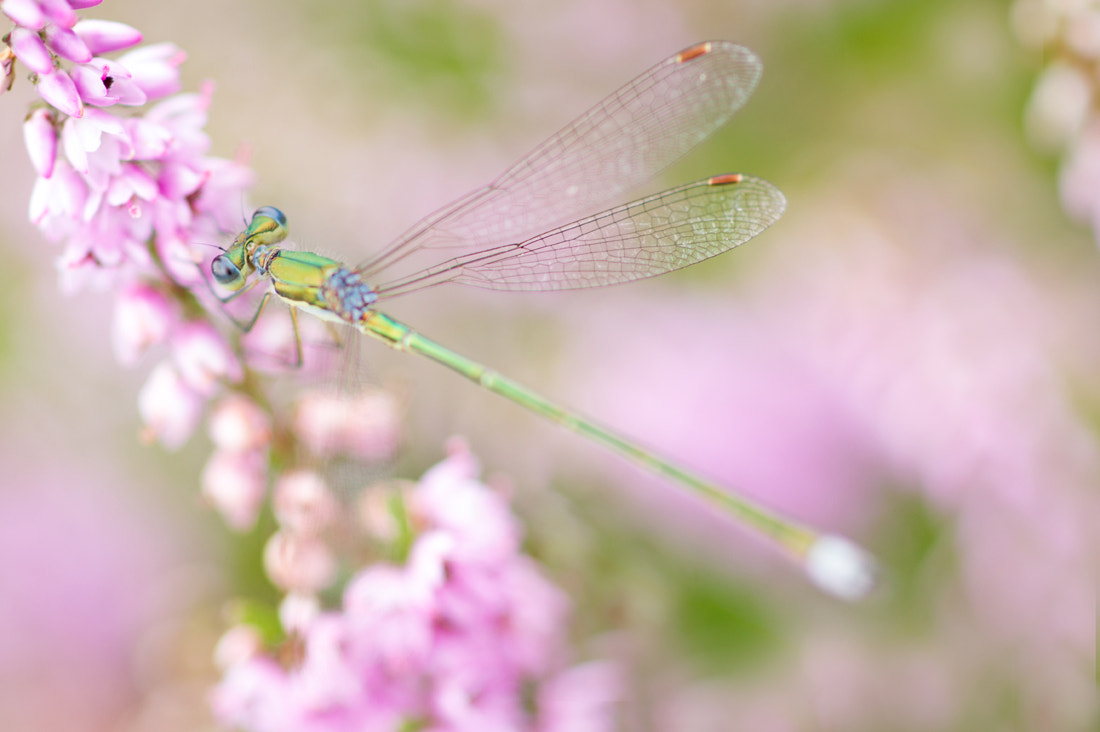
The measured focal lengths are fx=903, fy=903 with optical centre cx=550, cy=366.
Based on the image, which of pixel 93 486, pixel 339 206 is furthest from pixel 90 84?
pixel 93 486

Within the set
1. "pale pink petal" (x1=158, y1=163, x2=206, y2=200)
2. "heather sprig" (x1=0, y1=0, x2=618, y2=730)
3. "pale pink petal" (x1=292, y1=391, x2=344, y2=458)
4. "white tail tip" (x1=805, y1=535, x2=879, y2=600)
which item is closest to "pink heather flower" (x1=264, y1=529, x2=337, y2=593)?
"heather sprig" (x1=0, y1=0, x2=618, y2=730)

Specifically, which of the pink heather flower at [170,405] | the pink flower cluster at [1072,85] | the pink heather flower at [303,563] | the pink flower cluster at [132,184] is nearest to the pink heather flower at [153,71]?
the pink flower cluster at [132,184]

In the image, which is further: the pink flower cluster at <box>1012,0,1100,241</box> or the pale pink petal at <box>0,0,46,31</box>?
the pink flower cluster at <box>1012,0,1100,241</box>

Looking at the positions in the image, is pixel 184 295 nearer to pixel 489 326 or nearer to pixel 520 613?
pixel 520 613

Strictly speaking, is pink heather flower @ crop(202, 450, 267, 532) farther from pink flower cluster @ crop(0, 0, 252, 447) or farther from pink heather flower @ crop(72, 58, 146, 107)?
pink heather flower @ crop(72, 58, 146, 107)

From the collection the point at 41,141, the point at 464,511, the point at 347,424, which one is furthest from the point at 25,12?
the point at 464,511

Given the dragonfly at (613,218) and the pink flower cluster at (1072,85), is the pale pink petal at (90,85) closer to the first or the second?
the dragonfly at (613,218)

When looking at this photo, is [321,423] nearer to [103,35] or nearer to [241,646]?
[241,646]
